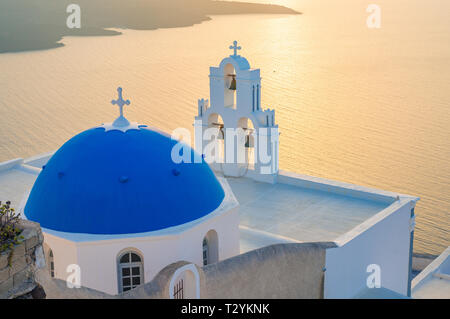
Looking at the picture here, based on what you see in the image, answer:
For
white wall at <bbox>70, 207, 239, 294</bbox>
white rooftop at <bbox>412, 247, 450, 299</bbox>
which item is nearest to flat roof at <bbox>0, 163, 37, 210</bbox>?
white wall at <bbox>70, 207, 239, 294</bbox>

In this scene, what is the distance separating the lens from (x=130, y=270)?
12.3 metres

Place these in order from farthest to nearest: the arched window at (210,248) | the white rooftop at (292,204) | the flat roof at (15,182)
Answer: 1. the flat roof at (15,182)
2. the white rooftop at (292,204)
3. the arched window at (210,248)

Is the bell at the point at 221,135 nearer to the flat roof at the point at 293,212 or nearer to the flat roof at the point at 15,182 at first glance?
the flat roof at the point at 293,212

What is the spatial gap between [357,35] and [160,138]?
51.4 m

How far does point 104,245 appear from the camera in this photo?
11.9m

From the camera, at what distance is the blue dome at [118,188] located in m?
12.2

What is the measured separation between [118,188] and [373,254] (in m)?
6.94

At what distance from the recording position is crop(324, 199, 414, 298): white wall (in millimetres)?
14609

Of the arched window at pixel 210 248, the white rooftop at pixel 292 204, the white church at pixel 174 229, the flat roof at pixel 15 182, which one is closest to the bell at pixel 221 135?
the white rooftop at pixel 292 204

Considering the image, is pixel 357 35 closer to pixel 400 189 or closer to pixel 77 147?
pixel 400 189

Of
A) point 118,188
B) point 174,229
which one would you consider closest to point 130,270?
point 174,229

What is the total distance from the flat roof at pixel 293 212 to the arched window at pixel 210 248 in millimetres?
1158
